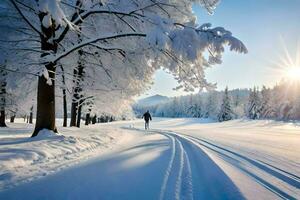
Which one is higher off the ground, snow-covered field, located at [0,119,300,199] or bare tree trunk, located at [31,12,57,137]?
bare tree trunk, located at [31,12,57,137]

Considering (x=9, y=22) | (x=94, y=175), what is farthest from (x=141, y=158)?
(x=9, y=22)

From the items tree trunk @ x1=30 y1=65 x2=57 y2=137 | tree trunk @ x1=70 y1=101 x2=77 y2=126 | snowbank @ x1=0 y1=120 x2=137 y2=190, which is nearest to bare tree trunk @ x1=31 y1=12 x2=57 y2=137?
tree trunk @ x1=30 y1=65 x2=57 y2=137

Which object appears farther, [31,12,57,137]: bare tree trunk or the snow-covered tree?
[31,12,57,137]: bare tree trunk

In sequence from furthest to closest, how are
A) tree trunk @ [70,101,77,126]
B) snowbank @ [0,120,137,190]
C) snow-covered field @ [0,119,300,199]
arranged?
tree trunk @ [70,101,77,126]
snowbank @ [0,120,137,190]
snow-covered field @ [0,119,300,199]

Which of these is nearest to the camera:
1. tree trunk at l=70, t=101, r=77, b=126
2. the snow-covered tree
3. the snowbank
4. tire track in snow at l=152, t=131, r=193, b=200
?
tire track in snow at l=152, t=131, r=193, b=200

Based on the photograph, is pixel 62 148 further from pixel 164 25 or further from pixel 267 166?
pixel 267 166

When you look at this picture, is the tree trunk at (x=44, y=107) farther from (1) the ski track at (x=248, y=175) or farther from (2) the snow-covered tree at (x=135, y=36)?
(1) the ski track at (x=248, y=175)

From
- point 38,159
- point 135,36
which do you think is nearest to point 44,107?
point 135,36

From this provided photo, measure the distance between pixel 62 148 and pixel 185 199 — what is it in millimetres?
5154

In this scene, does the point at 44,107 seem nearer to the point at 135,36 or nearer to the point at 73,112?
the point at 135,36

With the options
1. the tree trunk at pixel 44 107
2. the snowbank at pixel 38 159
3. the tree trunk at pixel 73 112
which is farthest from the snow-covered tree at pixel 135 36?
the tree trunk at pixel 73 112

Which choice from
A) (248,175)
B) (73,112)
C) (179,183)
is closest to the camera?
(179,183)

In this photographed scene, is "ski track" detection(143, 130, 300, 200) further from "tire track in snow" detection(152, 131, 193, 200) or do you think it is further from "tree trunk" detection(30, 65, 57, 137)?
"tree trunk" detection(30, 65, 57, 137)

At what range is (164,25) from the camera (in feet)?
25.6
